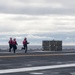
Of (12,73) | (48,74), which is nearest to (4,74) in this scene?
(12,73)

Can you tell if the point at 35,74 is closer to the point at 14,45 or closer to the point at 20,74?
the point at 20,74

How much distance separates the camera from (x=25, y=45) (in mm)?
40375

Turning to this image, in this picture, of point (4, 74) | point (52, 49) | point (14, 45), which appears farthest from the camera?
point (52, 49)

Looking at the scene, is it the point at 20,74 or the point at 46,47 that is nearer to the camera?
the point at 20,74

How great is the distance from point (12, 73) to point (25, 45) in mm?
23623

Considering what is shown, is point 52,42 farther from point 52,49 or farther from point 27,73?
point 27,73

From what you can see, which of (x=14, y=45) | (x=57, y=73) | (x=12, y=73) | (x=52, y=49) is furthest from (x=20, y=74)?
(x=52, y=49)

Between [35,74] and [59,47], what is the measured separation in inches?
1381

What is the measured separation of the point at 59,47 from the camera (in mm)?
51562

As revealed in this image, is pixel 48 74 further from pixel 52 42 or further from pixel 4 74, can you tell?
pixel 52 42

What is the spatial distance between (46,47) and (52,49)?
1056mm

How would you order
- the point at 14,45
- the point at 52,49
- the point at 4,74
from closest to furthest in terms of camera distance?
the point at 4,74, the point at 14,45, the point at 52,49

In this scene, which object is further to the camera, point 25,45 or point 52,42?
point 52,42

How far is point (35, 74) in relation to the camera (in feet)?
54.5
